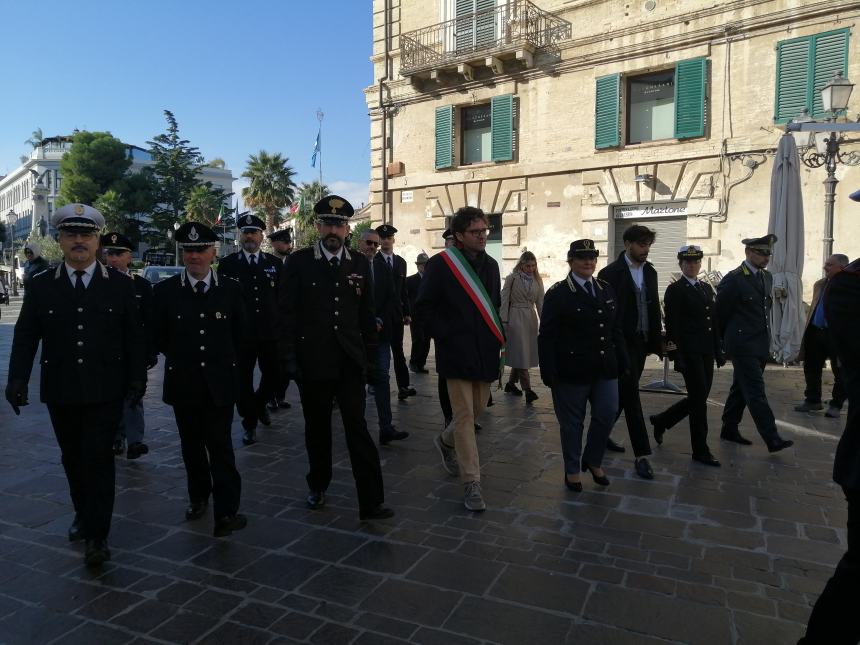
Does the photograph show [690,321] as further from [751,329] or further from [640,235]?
[640,235]

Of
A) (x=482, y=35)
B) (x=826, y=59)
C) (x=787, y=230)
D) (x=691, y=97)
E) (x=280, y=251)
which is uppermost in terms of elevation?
(x=482, y=35)

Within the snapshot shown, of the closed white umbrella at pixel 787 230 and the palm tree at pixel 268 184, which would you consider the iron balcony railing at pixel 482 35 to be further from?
the palm tree at pixel 268 184

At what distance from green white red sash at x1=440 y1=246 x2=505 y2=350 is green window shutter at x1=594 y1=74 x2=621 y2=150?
12.3 meters

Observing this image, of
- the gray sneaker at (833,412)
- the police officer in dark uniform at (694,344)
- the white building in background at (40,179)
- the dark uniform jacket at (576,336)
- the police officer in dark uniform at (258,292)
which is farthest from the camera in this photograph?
the white building in background at (40,179)

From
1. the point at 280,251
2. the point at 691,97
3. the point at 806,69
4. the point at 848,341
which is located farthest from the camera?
the point at 691,97

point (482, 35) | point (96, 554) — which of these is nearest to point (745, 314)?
point (96, 554)

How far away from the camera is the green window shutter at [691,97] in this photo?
47.7 ft

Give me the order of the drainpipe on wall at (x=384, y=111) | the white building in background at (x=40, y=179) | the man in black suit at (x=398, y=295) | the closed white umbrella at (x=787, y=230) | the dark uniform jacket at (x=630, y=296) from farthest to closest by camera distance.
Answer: the white building in background at (x=40, y=179) < the drainpipe on wall at (x=384, y=111) < the closed white umbrella at (x=787, y=230) < the man in black suit at (x=398, y=295) < the dark uniform jacket at (x=630, y=296)

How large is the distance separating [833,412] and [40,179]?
303 ft

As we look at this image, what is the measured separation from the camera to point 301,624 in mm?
3090

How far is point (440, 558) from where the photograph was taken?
12.4ft

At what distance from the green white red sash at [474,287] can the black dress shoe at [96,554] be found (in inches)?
106

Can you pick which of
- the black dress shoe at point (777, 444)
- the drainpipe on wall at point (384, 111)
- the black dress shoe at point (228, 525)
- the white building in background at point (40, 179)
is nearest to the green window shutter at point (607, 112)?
the drainpipe on wall at point (384, 111)

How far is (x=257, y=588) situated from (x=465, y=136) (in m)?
16.7
